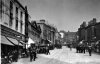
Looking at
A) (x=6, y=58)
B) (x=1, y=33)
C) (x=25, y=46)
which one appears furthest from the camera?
(x=25, y=46)

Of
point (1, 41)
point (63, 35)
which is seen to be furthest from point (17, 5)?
point (63, 35)

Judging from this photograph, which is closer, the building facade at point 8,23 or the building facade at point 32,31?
the building facade at point 8,23

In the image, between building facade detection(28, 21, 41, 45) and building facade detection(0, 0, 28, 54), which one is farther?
building facade detection(28, 21, 41, 45)

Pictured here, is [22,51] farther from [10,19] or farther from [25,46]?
[10,19]

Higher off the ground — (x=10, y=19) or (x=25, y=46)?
(x=10, y=19)

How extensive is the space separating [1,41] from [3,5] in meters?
4.62

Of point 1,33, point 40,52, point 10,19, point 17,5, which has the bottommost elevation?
point 40,52

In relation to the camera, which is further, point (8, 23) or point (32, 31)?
point (32, 31)

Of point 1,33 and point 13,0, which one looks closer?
point 1,33

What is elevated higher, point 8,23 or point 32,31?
point 32,31

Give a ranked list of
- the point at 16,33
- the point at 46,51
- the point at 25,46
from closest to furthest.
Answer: the point at 16,33 < the point at 25,46 < the point at 46,51

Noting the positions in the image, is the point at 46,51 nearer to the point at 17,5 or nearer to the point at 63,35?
the point at 17,5

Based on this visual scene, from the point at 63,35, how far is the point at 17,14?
480 ft

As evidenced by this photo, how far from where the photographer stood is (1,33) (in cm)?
2186
